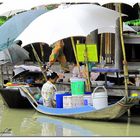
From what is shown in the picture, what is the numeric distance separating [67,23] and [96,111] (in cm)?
Result: 207

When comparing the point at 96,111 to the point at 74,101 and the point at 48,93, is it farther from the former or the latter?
the point at 48,93

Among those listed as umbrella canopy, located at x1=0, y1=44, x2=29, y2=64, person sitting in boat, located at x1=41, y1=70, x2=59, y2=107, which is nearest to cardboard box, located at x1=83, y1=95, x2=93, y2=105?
person sitting in boat, located at x1=41, y1=70, x2=59, y2=107

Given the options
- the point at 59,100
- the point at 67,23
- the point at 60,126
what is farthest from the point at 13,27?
the point at 60,126

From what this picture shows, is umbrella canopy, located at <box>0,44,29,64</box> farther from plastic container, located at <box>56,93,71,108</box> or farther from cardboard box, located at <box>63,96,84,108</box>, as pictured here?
cardboard box, located at <box>63,96,84,108</box>

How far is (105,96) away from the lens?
10633 mm

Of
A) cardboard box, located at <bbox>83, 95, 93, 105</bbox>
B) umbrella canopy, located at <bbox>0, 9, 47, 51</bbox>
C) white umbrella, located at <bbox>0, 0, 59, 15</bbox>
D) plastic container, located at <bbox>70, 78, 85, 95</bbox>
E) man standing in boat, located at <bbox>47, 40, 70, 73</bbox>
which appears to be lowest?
cardboard box, located at <bbox>83, 95, 93, 105</bbox>

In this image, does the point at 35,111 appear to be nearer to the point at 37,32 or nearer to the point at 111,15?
the point at 37,32

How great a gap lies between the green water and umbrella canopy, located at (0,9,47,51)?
1.91 m

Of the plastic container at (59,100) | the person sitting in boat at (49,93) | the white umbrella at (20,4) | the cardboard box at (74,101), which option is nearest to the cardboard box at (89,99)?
the cardboard box at (74,101)

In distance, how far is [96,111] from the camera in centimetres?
1062

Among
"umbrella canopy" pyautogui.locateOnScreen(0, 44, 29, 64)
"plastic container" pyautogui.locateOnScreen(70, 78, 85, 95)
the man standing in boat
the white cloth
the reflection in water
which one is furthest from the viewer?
"umbrella canopy" pyautogui.locateOnScreen(0, 44, 29, 64)

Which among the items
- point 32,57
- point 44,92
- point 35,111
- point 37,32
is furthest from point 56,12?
point 32,57

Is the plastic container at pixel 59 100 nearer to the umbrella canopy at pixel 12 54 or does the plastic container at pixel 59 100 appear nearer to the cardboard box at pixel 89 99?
the cardboard box at pixel 89 99

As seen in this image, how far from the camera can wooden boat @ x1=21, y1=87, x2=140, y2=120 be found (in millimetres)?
10281
